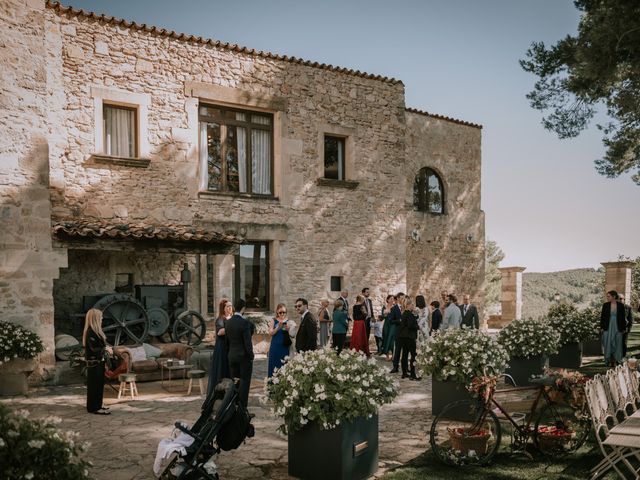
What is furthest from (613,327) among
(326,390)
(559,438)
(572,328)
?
(326,390)

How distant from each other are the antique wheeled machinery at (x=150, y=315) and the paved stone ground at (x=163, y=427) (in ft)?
5.26

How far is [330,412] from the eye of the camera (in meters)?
4.52

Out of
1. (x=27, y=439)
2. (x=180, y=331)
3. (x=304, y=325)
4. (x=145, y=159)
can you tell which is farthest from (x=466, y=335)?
(x=145, y=159)

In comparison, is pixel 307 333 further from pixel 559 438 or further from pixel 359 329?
pixel 559 438

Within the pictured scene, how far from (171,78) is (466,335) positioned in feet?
28.0

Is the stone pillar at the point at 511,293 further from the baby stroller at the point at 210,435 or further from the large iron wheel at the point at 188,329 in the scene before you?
the baby stroller at the point at 210,435

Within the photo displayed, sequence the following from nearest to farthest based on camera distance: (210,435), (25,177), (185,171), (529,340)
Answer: (210,435) < (529,340) < (25,177) < (185,171)

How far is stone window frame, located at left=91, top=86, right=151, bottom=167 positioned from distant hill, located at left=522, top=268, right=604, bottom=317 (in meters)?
30.0

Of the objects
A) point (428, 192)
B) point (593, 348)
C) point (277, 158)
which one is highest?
point (277, 158)

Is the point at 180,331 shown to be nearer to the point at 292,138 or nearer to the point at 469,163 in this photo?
the point at 292,138

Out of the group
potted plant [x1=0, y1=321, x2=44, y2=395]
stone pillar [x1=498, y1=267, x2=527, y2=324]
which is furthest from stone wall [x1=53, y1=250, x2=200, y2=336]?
stone pillar [x1=498, y1=267, x2=527, y2=324]

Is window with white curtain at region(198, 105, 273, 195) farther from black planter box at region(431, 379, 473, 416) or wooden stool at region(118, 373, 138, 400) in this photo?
black planter box at region(431, 379, 473, 416)

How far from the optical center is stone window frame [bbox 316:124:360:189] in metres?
13.5

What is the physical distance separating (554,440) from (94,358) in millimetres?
5795
